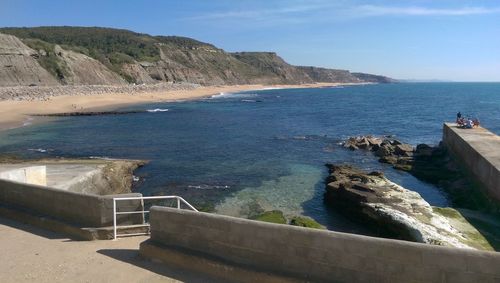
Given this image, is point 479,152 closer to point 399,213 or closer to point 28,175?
point 399,213

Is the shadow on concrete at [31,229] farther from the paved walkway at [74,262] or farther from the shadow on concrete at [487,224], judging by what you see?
the shadow on concrete at [487,224]

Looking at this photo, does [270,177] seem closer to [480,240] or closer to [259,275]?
[480,240]

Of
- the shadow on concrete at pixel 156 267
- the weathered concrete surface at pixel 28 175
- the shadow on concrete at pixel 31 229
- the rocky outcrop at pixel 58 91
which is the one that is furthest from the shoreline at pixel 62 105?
the shadow on concrete at pixel 156 267

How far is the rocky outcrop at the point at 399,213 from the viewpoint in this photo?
14102 mm

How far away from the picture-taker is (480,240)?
1412 centimetres

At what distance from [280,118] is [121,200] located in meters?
52.2

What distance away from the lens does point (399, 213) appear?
15.9 m

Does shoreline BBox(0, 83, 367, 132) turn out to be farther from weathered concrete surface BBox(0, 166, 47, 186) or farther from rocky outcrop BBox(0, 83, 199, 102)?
weathered concrete surface BBox(0, 166, 47, 186)

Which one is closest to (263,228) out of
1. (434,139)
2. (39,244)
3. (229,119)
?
(39,244)

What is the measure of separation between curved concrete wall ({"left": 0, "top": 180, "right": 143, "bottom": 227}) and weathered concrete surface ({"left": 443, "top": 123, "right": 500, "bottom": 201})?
14803mm

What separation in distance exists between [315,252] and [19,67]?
258 feet

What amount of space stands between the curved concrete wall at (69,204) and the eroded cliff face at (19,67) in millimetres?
68963

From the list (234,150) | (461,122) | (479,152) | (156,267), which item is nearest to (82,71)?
(234,150)

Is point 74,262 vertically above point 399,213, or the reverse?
point 74,262
